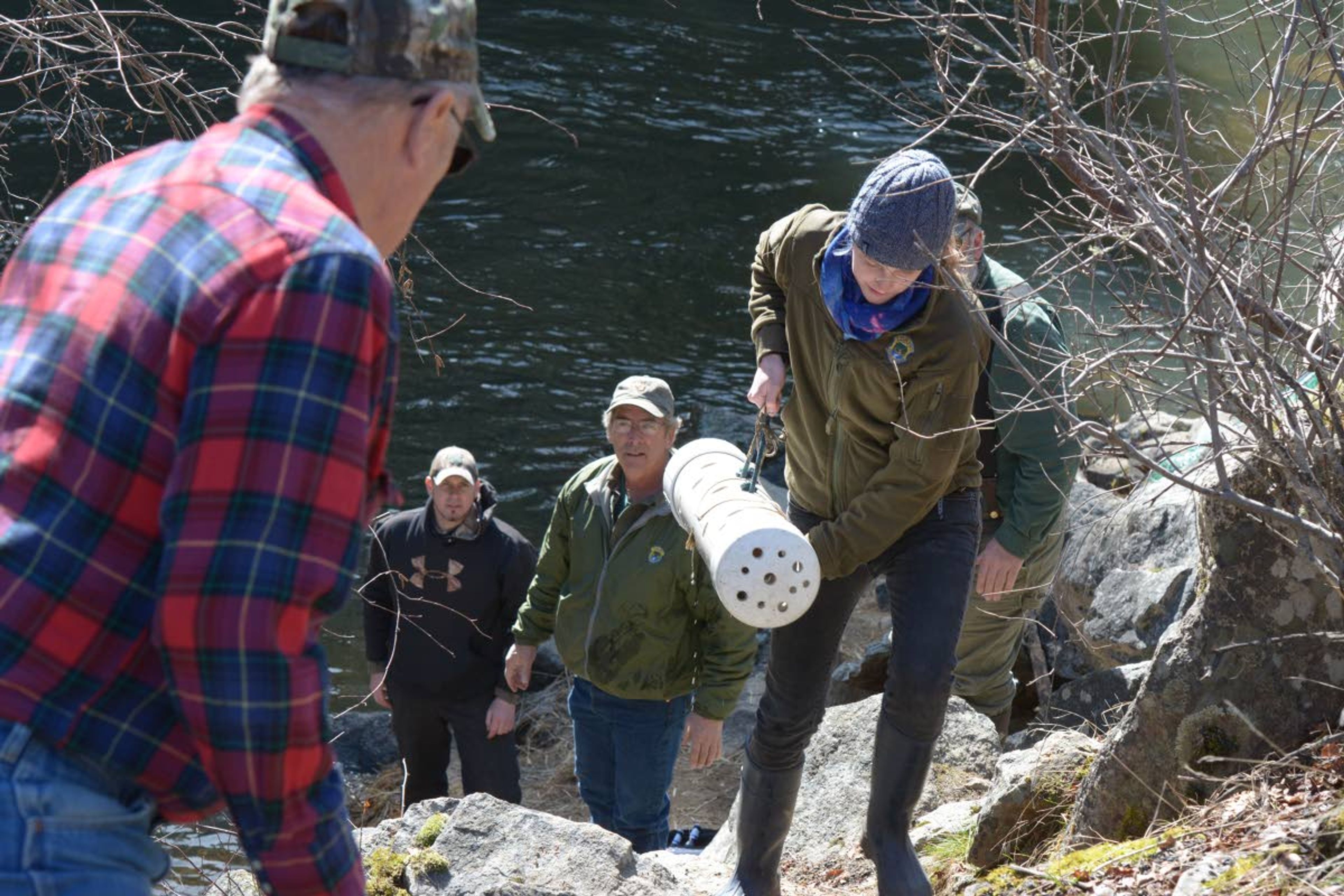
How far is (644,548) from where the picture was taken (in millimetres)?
6008

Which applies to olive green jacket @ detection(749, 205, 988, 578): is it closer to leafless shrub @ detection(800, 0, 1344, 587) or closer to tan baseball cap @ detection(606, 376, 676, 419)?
leafless shrub @ detection(800, 0, 1344, 587)

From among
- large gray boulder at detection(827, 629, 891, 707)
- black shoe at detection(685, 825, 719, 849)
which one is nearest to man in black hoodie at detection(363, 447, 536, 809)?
black shoe at detection(685, 825, 719, 849)

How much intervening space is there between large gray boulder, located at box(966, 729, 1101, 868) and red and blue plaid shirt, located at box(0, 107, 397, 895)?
3538mm

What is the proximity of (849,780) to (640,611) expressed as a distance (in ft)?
3.47

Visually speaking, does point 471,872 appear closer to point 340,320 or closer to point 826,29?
point 340,320

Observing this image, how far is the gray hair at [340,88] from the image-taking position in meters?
1.97

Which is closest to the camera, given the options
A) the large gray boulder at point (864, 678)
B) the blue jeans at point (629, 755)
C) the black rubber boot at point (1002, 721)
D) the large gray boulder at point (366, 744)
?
the blue jeans at point (629, 755)

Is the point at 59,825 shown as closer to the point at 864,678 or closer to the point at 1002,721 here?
the point at 1002,721

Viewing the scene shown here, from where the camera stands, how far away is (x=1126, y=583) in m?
7.84

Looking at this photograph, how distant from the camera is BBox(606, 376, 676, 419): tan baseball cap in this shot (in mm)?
5984

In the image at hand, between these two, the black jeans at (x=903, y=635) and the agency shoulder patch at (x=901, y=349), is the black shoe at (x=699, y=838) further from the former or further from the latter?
the agency shoulder patch at (x=901, y=349)

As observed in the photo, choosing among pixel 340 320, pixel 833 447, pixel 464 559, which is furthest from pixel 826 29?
pixel 340 320

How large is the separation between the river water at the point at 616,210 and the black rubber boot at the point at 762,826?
5697 mm

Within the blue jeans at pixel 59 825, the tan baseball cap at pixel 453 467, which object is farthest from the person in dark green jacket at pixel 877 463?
the blue jeans at pixel 59 825
